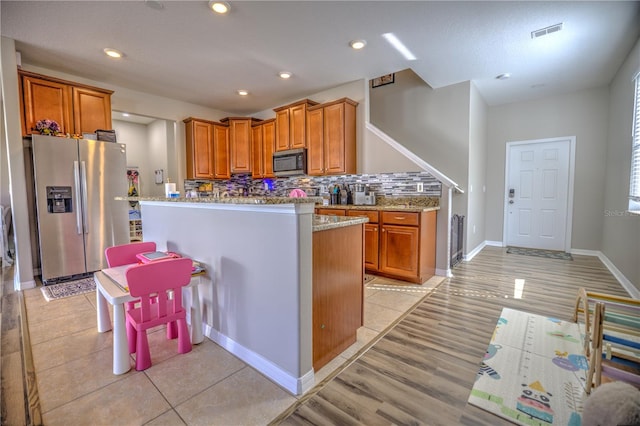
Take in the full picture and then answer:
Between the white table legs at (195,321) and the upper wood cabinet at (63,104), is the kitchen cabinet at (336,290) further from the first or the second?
the upper wood cabinet at (63,104)

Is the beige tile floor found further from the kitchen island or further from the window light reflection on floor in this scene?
the window light reflection on floor

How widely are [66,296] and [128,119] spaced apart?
4.49m

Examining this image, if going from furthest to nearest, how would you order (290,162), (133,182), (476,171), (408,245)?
(133,182) < (476,171) < (290,162) < (408,245)

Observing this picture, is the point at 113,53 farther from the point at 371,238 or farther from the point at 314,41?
the point at 371,238

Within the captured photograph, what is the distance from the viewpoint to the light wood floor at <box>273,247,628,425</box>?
1.45 m

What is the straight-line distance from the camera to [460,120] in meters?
4.25

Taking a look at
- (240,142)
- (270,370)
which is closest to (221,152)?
(240,142)

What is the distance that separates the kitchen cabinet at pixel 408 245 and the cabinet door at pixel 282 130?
7.15 ft

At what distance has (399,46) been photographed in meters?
3.11

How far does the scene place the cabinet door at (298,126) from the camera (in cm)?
449

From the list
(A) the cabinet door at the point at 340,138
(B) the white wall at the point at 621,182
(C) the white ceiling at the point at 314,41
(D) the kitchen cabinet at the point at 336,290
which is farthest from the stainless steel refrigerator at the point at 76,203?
(B) the white wall at the point at 621,182

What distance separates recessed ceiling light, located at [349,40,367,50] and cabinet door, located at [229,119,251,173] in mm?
2885

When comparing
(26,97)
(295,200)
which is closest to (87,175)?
(26,97)

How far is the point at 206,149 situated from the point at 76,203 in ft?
7.06
